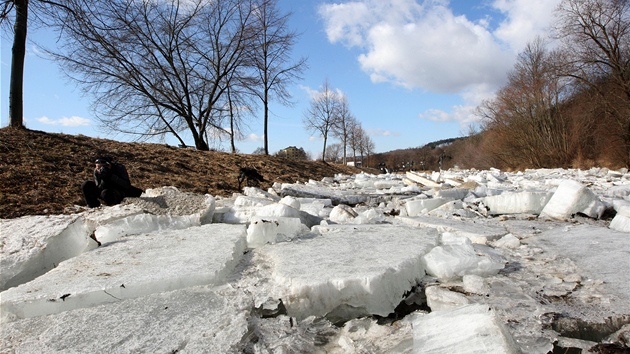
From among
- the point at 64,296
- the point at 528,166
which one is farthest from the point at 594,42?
the point at 64,296

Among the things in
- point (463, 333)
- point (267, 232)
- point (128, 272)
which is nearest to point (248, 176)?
point (267, 232)

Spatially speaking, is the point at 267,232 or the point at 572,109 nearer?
the point at 267,232

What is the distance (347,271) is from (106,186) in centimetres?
332

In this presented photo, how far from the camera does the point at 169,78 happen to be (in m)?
13.2

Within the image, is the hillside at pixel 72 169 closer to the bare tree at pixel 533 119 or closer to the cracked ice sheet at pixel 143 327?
the cracked ice sheet at pixel 143 327

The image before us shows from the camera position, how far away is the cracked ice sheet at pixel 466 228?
2326 mm

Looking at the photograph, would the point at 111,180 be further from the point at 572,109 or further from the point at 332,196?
the point at 572,109

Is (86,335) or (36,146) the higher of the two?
(36,146)

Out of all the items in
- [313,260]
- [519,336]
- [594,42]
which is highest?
[594,42]

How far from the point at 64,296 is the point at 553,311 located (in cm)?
182

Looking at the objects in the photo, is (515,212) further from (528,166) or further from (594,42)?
(528,166)

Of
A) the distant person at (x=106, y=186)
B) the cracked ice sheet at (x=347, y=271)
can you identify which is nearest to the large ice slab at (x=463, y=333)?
the cracked ice sheet at (x=347, y=271)

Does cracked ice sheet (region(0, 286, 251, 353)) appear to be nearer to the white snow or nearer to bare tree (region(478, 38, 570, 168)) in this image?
the white snow

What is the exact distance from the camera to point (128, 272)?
5.29 ft
